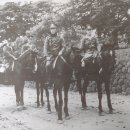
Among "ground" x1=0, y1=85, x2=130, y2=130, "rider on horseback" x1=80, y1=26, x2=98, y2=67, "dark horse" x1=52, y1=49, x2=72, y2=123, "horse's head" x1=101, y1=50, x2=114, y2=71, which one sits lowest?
"ground" x1=0, y1=85, x2=130, y2=130

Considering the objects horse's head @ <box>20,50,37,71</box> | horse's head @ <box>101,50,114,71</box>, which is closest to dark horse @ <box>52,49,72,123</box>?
horse's head @ <box>101,50,114,71</box>

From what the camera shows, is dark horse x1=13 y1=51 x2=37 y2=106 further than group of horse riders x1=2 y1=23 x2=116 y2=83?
Yes

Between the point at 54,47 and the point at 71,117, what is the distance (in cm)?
105

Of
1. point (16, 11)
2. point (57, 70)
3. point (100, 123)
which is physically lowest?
point (100, 123)

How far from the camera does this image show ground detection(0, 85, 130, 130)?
562 cm

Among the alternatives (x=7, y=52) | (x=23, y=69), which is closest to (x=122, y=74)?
(x=23, y=69)

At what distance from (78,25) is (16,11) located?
117 centimetres

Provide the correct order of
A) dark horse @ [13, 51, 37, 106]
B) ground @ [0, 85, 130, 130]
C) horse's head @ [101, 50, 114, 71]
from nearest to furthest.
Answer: ground @ [0, 85, 130, 130]
horse's head @ [101, 50, 114, 71]
dark horse @ [13, 51, 37, 106]

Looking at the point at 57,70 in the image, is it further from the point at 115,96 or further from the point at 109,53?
the point at 115,96

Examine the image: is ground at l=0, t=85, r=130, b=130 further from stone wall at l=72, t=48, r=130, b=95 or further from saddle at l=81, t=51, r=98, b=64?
saddle at l=81, t=51, r=98, b=64

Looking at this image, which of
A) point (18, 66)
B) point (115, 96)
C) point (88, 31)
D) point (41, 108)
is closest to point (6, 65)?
point (18, 66)

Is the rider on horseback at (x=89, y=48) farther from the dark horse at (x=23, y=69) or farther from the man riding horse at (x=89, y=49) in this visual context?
the dark horse at (x=23, y=69)

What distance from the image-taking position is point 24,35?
25.1 feet

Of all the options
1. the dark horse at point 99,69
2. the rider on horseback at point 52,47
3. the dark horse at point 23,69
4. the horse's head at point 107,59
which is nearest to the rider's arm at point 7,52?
the dark horse at point 23,69
